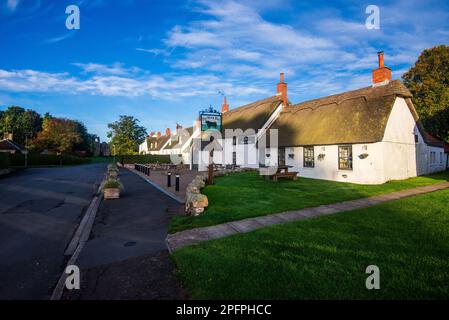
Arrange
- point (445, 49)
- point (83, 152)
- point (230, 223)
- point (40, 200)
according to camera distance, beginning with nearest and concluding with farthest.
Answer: point (230, 223), point (40, 200), point (445, 49), point (83, 152)

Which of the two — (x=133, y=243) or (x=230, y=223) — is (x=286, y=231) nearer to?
(x=230, y=223)

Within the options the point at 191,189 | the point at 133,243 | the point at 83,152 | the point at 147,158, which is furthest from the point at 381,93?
the point at 83,152

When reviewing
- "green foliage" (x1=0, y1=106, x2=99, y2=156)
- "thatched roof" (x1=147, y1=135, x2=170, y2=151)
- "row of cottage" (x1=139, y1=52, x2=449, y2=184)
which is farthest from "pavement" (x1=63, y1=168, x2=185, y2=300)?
"thatched roof" (x1=147, y1=135, x2=170, y2=151)

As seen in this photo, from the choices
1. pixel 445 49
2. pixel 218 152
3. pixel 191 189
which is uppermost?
pixel 445 49

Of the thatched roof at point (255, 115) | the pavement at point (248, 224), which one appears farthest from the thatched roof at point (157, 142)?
the pavement at point (248, 224)

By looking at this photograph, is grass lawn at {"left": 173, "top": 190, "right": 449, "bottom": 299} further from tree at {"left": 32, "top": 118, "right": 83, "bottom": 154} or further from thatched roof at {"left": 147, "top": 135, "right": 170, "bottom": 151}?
thatched roof at {"left": 147, "top": 135, "right": 170, "bottom": 151}

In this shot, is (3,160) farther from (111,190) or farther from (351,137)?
(351,137)

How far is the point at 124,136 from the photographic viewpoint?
201 feet

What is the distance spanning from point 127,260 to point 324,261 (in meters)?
4.24

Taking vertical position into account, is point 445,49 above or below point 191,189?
above

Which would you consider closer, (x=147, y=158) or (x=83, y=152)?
(x=147, y=158)
